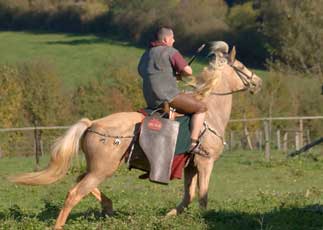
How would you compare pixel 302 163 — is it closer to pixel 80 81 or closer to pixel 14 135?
pixel 14 135

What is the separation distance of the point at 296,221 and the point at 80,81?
141 feet

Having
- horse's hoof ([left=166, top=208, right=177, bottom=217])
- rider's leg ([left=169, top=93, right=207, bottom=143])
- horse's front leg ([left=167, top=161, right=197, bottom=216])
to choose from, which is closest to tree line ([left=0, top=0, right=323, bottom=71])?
horse's front leg ([left=167, top=161, right=197, bottom=216])

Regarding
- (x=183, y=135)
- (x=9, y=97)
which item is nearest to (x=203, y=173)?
(x=183, y=135)

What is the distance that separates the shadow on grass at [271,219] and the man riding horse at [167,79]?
3.60ft

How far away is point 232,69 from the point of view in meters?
12.6

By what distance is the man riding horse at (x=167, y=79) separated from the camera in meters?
11.1

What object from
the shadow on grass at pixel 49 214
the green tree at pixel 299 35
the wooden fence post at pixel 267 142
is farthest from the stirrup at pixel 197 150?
the green tree at pixel 299 35

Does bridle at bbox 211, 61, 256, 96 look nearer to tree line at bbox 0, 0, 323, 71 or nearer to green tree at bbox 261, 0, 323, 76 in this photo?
green tree at bbox 261, 0, 323, 76

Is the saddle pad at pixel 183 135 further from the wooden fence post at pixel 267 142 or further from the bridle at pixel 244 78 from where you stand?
the wooden fence post at pixel 267 142

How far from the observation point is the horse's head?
39.9 ft

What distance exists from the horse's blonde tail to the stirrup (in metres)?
1.26

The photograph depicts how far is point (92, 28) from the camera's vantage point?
75375 mm

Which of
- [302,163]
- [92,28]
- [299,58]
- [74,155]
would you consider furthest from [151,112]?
[92,28]

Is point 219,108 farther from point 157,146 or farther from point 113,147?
point 113,147
